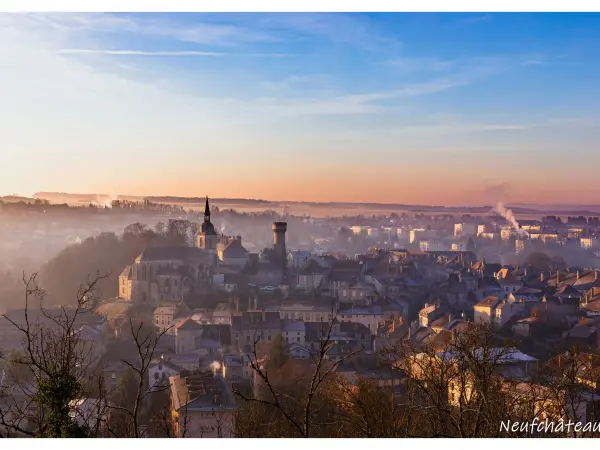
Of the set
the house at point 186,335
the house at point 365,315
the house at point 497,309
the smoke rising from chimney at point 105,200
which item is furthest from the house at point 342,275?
the smoke rising from chimney at point 105,200

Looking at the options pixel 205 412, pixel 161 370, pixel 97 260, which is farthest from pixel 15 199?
pixel 97 260

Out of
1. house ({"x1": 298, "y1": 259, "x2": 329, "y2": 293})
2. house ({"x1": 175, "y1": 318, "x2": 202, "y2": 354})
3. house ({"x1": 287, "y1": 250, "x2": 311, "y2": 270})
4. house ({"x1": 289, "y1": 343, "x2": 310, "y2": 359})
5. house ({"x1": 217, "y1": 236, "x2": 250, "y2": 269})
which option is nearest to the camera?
house ({"x1": 289, "y1": 343, "x2": 310, "y2": 359})

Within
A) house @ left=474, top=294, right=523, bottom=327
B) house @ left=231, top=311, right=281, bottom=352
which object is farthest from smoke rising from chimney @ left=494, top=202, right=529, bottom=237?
house @ left=231, top=311, right=281, bottom=352

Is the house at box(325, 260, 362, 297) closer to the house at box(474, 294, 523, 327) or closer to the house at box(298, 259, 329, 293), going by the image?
the house at box(298, 259, 329, 293)

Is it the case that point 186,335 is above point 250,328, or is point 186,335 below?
below

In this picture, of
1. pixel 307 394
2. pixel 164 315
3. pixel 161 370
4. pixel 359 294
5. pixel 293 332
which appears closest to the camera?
pixel 307 394

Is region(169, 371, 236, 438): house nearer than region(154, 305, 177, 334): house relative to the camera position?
Yes

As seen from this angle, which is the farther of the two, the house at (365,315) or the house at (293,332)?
the house at (365,315)

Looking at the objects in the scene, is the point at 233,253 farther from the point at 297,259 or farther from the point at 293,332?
the point at 293,332

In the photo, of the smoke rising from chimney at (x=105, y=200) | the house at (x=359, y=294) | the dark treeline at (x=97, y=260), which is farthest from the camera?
the house at (x=359, y=294)

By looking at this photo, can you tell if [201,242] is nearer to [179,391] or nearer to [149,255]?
[149,255]

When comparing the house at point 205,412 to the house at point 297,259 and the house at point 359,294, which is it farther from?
the house at point 359,294
